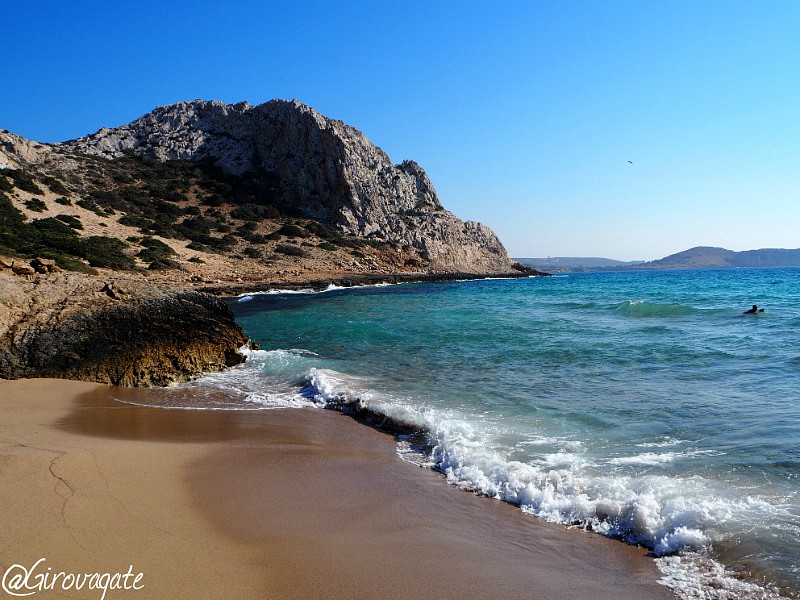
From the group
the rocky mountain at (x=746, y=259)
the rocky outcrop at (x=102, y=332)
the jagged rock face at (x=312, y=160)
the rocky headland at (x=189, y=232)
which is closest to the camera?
the rocky outcrop at (x=102, y=332)

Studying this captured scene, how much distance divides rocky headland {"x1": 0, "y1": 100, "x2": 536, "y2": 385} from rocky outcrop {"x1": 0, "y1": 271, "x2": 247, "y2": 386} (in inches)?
1.0

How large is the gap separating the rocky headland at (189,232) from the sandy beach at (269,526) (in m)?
3.54

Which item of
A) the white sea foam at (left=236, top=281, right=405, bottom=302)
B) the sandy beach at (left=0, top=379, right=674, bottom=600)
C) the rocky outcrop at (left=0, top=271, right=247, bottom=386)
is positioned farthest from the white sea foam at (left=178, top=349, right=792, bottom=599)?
the white sea foam at (left=236, top=281, right=405, bottom=302)

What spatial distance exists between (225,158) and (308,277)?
29445mm

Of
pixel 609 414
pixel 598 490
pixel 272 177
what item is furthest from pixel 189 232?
pixel 598 490

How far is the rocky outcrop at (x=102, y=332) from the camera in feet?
29.5

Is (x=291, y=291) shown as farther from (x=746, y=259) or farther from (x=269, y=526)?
(x=746, y=259)

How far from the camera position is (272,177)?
6000cm

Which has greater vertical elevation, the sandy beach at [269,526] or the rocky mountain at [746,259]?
the rocky mountain at [746,259]

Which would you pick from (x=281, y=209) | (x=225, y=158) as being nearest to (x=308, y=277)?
(x=281, y=209)

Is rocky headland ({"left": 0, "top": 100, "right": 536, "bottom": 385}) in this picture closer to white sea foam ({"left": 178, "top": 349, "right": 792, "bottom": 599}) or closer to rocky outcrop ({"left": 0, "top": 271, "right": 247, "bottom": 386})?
rocky outcrop ({"left": 0, "top": 271, "right": 247, "bottom": 386})

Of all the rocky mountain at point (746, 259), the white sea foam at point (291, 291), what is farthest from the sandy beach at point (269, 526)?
the rocky mountain at point (746, 259)

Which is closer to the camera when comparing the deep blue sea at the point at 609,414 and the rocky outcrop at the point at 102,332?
the deep blue sea at the point at 609,414

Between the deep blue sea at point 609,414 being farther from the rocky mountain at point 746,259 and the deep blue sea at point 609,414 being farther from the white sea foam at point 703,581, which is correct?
the rocky mountain at point 746,259
